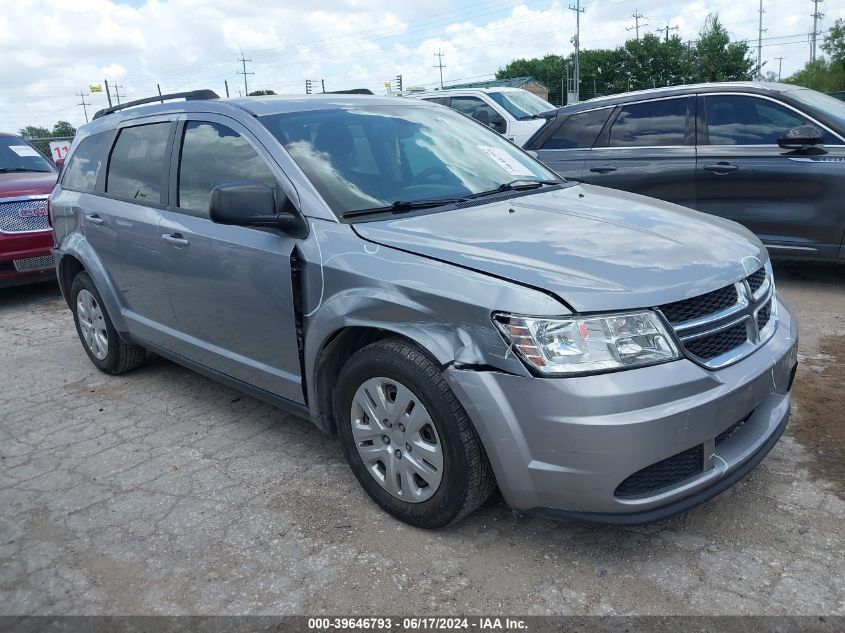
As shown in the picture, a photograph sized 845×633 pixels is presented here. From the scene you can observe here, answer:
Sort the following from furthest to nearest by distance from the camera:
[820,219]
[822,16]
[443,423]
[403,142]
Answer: [822,16] < [820,219] < [403,142] < [443,423]

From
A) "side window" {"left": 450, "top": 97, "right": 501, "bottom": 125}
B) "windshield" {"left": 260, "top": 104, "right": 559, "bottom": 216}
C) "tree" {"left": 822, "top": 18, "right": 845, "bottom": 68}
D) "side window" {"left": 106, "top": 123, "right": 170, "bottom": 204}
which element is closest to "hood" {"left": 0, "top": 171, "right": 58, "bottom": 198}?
"side window" {"left": 106, "top": 123, "right": 170, "bottom": 204}

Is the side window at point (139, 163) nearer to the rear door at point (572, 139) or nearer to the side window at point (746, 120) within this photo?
the rear door at point (572, 139)

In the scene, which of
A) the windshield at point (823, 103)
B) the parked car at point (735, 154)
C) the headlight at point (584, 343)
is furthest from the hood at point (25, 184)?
the windshield at point (823, 103)

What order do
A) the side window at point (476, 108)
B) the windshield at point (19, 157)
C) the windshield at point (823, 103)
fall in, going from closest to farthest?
the windshield at point (823, 103)
the windshield at point (19, 157)
the side window at point (476, 108)

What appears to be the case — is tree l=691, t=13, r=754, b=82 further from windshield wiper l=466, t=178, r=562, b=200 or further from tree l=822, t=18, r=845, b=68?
windshield wiper l=466, t=178, r=562, b=200

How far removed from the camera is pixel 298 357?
331 centimetres

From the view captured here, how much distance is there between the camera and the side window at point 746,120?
6113 mm

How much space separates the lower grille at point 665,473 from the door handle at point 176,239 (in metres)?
2.55

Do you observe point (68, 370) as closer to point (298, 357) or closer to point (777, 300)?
point (298, 357)

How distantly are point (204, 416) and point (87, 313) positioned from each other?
4.95 ft

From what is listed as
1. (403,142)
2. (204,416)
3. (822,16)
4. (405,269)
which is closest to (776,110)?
(403,142)

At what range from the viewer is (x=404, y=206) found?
3.27 meters

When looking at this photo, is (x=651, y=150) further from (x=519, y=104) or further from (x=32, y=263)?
(x=519, y=104)

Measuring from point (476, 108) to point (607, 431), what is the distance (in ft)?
37.0
